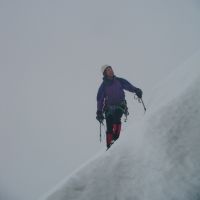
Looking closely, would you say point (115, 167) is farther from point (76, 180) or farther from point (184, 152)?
point (184, 152)

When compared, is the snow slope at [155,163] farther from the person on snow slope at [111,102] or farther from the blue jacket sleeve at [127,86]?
the blue jacket sleeve at [127,86]

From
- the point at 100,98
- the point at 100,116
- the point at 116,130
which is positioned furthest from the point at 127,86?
the point at 116,130

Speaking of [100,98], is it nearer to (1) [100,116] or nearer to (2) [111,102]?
(2) [111,102]

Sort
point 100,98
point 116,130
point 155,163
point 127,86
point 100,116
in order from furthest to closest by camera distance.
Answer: point 127,86
point 100,98
point 100,116
point 116,130
point 155,163

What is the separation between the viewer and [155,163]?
628 centimetres

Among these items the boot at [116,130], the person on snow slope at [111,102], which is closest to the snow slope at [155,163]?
the boot at [116,130]

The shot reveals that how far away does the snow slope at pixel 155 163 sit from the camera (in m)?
5.88

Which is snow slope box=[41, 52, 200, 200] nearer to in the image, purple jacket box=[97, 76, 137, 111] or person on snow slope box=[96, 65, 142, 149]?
person on snow slope box=[96, 65, 142, 149]

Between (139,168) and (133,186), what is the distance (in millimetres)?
361

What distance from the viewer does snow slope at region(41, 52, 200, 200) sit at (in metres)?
5.88

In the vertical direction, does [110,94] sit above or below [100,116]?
above

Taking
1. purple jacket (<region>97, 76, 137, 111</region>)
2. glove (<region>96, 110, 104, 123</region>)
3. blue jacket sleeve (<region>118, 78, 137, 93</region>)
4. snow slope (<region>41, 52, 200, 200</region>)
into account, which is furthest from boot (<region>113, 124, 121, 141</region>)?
snow slope (<region>41, 52, 200, 200</region>)

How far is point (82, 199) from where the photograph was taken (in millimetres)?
6520

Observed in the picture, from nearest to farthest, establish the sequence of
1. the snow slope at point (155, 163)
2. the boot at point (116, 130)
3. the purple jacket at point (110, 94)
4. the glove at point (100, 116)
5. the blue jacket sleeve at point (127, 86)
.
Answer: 1. the snow slope at point (155, 163)
2. the boot at point (116, 130)
3. the glove at point (100, 116)
4. the purple jacket at point (110, 94)
5. the blue jacket sleeve at point (127, 86)
